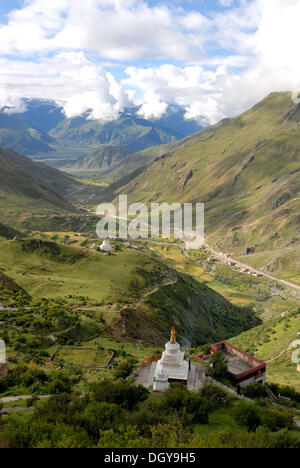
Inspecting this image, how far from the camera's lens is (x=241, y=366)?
41.2 m

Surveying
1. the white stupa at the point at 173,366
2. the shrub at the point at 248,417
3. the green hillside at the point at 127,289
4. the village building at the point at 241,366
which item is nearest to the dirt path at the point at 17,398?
the white stupa at the point at 173,366

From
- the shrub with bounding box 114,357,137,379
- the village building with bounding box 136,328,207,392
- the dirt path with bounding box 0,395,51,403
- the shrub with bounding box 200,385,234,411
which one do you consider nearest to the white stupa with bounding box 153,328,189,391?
the village building with bounding box 136,328,207,392

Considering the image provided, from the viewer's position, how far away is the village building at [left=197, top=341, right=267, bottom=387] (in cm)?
3772

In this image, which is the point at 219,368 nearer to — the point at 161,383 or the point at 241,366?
the point at 241,366

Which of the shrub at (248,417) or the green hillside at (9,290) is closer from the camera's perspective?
the shrub at (248,417)

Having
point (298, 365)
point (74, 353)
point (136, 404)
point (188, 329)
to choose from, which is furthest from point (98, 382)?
point (188, 329)

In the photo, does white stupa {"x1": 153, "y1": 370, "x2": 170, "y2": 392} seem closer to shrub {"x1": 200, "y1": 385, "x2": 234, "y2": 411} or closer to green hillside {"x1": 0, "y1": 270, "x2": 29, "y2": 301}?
shrub {"x1": 200, "y1": 385, "x2": 234, "y2": 411}

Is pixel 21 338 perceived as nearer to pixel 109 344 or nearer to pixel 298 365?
pixel 109 344

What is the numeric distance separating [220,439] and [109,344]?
93.9 ft

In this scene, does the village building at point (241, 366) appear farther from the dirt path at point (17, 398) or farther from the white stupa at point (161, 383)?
the dirt path at point (17, 398)

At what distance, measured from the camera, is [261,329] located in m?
83.5

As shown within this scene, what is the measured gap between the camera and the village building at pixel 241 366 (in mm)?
37719
